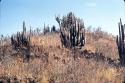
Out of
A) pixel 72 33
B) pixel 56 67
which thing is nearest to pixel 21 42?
pixel 72 33

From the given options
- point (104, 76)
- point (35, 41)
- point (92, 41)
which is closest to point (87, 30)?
point (92, 41)

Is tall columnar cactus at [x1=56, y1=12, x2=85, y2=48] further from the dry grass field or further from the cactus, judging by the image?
the cactus

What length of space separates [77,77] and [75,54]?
27.7 ft

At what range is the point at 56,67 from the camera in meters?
21.9

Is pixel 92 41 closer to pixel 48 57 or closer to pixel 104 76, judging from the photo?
pixel 48 57

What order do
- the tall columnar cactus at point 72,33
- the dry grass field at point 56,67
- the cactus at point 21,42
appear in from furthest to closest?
the tall columnar cactus at point 72,33 < the cactus at point 21,42 < the dry grass field at point 56,67

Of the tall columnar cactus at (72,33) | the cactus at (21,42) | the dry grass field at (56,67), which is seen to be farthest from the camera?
the tall columnar cactus at (72,33)

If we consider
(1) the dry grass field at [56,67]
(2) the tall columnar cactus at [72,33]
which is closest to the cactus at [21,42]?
(1) the dry grass field at [56,67]

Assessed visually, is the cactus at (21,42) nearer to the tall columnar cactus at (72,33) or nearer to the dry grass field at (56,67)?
the dry grass field at (56,67)

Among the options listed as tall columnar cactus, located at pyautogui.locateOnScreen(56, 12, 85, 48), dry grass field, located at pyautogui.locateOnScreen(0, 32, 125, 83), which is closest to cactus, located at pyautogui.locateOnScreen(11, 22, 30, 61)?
dry grass field, located at pyautogui.locateOnScreen(0, 32, 125, 83)

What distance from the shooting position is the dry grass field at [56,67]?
1980 centimetres

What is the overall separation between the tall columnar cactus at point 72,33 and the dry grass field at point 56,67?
64cm

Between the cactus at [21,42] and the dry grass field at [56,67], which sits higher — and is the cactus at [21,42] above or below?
above

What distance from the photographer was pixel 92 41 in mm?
36031
